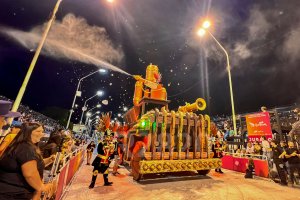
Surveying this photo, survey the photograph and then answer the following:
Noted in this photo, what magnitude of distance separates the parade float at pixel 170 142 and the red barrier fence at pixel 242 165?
2.83m

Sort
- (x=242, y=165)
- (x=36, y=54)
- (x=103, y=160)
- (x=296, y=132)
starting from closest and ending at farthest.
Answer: (x=103, y=160) < (x=36, y=54) < (x=296, y=132) < (x=242, y=165)

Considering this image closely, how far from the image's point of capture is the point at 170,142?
8281 mm

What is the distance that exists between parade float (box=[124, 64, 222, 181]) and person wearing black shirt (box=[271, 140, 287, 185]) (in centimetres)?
268

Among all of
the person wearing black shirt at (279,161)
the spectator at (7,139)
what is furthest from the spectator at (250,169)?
the spectator at (7,139)

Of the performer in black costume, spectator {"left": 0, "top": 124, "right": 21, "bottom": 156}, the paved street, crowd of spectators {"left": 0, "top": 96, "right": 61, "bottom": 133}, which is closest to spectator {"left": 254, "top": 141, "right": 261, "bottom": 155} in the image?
the paved street

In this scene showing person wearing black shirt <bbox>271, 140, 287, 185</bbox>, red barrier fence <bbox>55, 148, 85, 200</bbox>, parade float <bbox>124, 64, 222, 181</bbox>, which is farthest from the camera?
person wearing black shirt <bbox>271, 140, 287, 185</bbox>

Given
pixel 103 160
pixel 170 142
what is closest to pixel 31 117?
pixel 103 160

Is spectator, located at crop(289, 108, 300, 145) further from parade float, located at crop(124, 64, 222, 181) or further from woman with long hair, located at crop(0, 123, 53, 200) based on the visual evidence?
woman with long hair, located at crop(0, 123, 53, 200)

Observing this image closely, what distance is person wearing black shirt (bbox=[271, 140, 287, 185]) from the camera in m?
8.11

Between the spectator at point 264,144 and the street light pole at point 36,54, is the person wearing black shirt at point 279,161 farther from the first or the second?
the street light pole at point 36,54

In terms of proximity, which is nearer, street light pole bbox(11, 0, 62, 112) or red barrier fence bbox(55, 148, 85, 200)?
red barrier fence bbox(55, 148, 85, 200)

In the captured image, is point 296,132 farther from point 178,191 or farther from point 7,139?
point 7,139

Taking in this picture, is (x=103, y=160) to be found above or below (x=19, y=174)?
below

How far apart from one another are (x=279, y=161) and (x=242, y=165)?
115 inches
